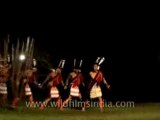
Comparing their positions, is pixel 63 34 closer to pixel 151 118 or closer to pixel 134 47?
pixel 134 47

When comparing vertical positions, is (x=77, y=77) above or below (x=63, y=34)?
below

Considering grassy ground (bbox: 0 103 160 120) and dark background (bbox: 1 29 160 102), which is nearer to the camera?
grassy ground (bbox: 0 103 160 120)

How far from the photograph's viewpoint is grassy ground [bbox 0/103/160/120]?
71.7 ft

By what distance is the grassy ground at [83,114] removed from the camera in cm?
2186

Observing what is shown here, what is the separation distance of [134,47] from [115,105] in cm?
1468

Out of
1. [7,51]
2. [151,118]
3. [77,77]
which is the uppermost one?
[7,51]

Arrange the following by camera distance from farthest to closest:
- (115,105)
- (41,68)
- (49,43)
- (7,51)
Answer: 1. (49,43)
2. (41,68)
3. (7,51)
4. (115,105)

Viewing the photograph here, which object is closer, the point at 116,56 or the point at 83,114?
the point at 83,114

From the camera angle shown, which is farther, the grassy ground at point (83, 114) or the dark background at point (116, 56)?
the dark background at point (116, 56)

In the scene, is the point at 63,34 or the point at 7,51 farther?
the point at 63,34

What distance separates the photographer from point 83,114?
23.7 meters

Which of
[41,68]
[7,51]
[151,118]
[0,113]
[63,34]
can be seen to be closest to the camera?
[151,118]

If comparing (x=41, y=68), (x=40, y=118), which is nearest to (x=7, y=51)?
(x=41, y=68)

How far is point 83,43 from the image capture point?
1617 inches
